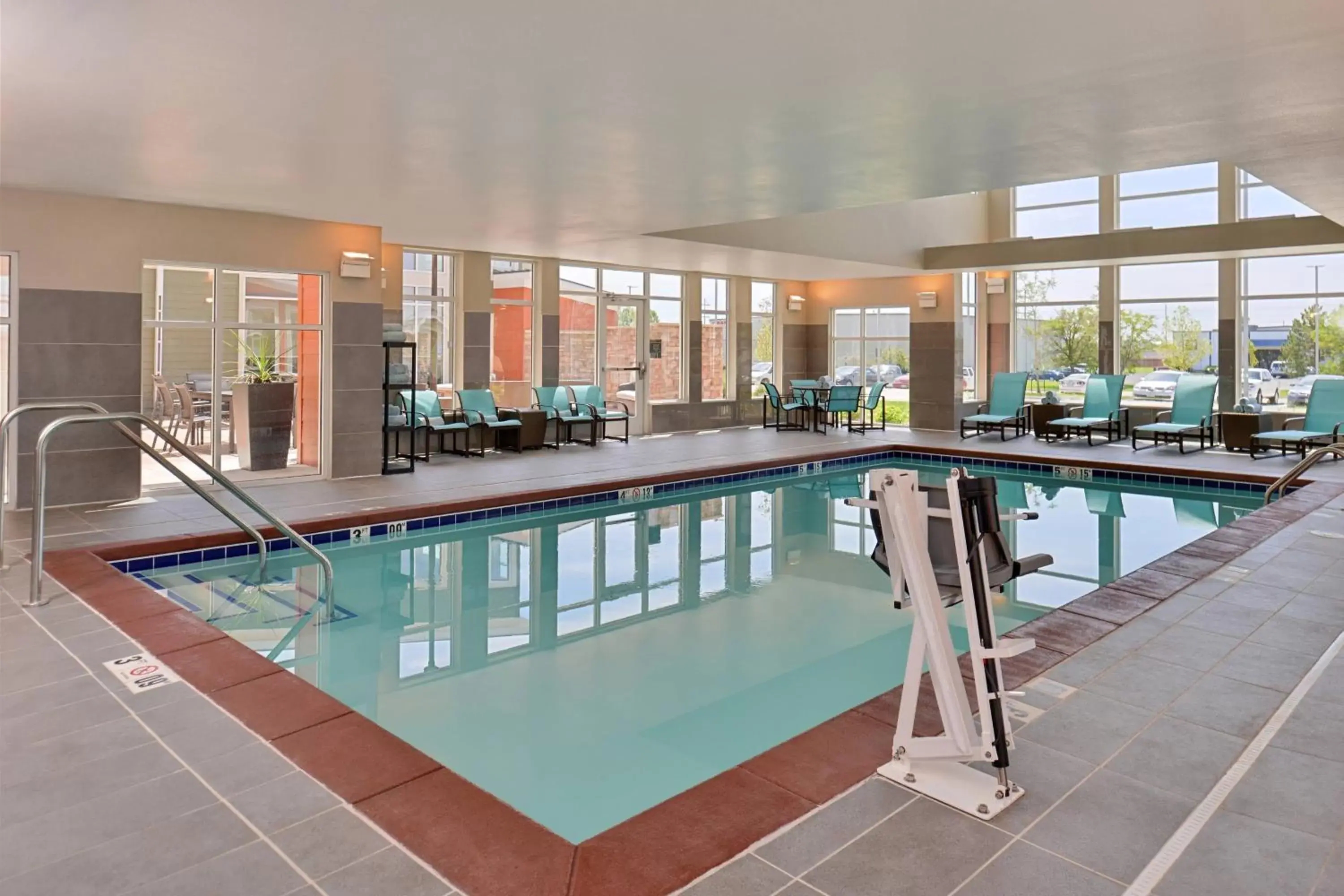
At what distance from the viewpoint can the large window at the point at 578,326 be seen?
12.8 meters

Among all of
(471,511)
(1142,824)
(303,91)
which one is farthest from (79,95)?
(1142,824)

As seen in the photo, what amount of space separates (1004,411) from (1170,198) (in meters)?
3.85

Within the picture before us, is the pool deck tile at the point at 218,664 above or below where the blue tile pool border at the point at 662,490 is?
below

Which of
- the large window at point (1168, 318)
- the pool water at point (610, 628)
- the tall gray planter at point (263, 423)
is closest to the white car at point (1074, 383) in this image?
the large window at point (1168, 318)

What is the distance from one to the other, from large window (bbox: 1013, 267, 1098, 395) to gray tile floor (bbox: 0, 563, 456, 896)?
13657 millimetres

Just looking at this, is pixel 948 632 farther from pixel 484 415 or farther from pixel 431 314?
pixel 431 314

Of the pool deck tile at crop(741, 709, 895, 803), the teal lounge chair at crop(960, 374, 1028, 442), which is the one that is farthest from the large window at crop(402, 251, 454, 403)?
the pool deck tile at crop(741, 709, 895, 803)

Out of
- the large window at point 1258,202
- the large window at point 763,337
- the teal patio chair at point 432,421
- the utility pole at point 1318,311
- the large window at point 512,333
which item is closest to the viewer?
the teal patio chair at point 432,421

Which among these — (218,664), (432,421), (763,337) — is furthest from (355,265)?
(763,337)

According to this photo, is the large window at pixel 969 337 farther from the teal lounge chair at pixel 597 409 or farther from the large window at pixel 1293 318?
the teal lounge chair at pixel 597 409

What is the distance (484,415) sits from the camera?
11.2 metres

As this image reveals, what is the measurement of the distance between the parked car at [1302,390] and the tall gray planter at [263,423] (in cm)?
1251

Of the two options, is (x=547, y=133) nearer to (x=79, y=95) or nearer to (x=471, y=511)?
(x=79, y=95)

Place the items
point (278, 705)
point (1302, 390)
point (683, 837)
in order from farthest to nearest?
point (1302, 390), point (278, 705), point (683, 837)
